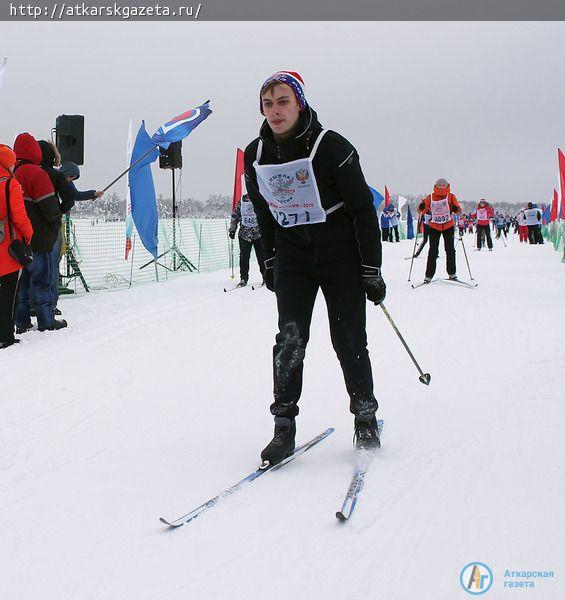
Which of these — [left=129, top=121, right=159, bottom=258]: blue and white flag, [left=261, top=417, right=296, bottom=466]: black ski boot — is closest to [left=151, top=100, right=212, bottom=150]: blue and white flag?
[left=129, top=121, right=159, bottom=258]: blue and white flag

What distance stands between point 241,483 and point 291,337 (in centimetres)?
70

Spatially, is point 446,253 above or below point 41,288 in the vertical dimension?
below

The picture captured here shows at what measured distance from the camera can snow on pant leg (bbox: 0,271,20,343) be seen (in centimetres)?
547

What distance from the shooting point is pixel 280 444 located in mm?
2797

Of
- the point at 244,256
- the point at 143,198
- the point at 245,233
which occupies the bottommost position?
the point at 244,256

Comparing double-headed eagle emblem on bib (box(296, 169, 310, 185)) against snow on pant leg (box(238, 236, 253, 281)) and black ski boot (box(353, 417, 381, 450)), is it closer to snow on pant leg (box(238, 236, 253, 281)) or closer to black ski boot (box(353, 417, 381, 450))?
black ski boot (box(353, 417, 381, 450))

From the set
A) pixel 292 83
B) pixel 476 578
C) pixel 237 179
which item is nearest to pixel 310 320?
pixel 292 83

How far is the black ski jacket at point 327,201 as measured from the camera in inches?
103

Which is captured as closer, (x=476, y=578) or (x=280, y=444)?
(x=476, y=578)

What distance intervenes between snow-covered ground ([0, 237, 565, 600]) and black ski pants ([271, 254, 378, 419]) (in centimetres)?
32

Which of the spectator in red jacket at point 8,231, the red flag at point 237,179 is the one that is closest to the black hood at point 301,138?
the spectator in red jacket at point 8,231

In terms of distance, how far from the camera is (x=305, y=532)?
2.16m

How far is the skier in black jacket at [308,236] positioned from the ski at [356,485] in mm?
100

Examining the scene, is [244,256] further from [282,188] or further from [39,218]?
[282,188]
